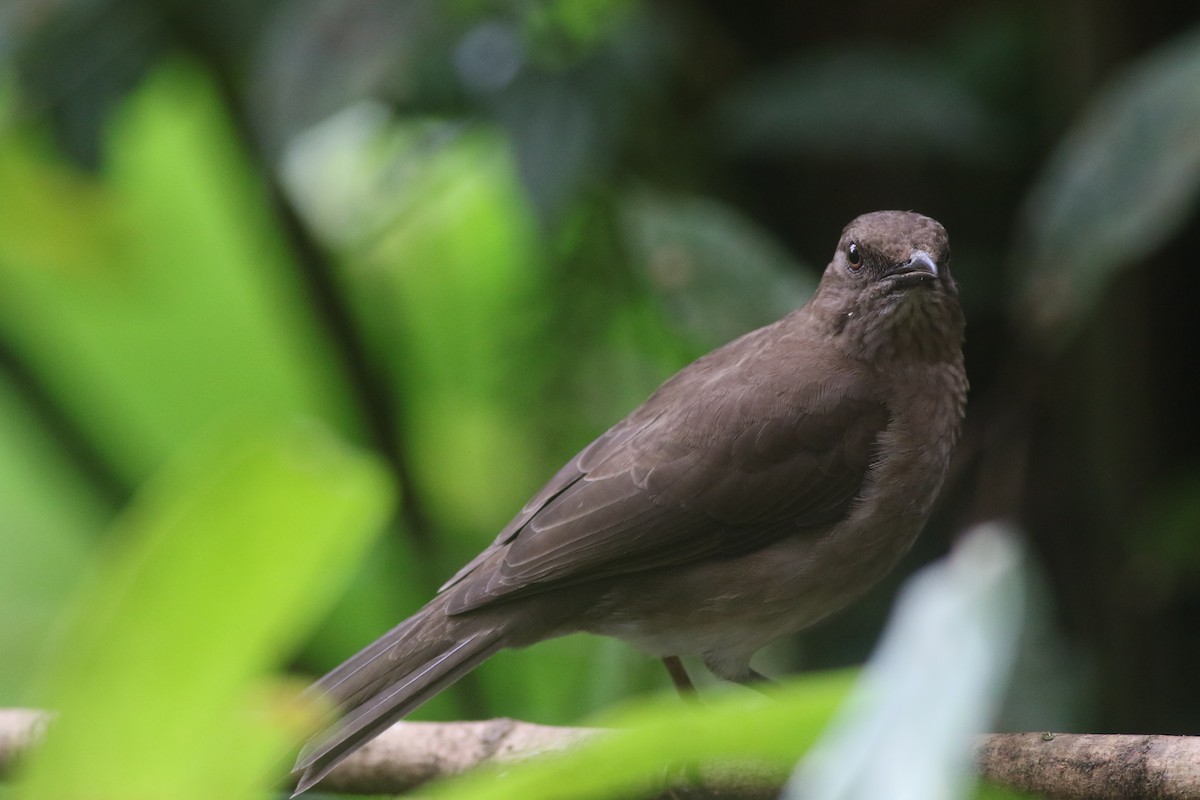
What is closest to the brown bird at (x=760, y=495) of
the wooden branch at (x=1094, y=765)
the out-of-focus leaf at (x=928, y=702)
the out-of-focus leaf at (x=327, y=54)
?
the wooden branch at (x=1094, y=765)

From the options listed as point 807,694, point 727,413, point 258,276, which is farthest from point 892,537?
point 258,276

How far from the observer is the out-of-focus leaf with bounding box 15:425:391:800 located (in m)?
1.04

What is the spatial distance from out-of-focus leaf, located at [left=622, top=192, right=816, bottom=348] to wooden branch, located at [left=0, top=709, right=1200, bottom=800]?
1.22m

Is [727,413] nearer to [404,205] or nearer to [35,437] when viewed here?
[404,205]

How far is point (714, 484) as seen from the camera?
313 cm

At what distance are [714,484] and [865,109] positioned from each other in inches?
62.1

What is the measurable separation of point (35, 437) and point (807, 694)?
4818 millimetres

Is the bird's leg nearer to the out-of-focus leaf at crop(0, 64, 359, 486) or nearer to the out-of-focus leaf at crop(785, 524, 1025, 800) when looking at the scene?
the out-of-focus leaf at crop(0, 64, 359, 486)

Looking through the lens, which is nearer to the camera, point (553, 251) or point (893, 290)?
point (893, 290)

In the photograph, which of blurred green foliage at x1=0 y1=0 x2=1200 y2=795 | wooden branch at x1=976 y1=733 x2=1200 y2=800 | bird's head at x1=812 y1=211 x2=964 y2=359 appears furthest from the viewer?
blurred green foliage at x1=0 y1=0 x2=1200 y2=795

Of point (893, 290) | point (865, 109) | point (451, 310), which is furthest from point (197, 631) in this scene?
point (451, 310)

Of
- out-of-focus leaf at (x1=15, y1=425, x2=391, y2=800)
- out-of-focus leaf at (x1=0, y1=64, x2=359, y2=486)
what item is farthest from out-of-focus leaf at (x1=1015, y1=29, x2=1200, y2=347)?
out-of-focus leaf at (x1=15, y1=425, x2=391, y2=800)

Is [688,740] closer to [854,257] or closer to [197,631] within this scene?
[197,631]

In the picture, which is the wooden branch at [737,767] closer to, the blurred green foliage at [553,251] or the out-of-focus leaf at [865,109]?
the blurred green foliage at [553,251]
